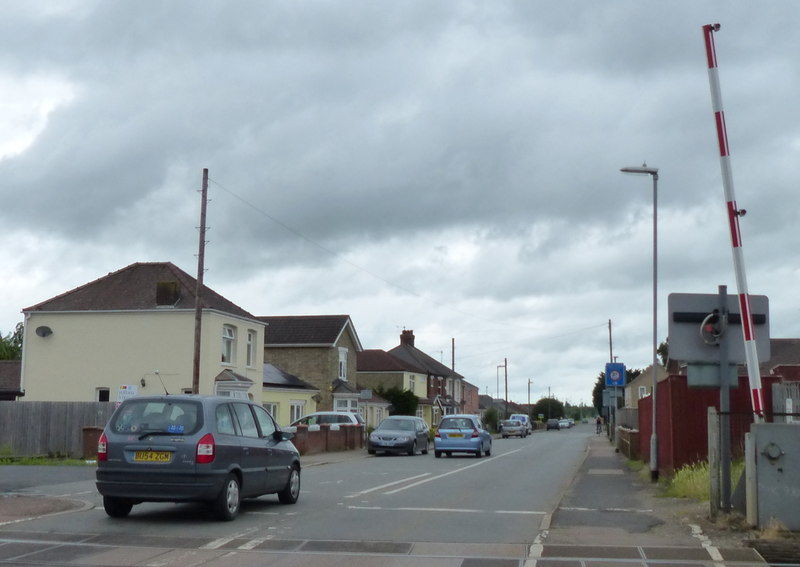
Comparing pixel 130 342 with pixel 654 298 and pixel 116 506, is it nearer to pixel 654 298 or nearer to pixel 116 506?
pixel 654 298

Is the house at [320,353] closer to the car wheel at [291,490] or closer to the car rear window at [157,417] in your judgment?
the car wheel at [291,490]

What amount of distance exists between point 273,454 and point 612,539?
17.1ft

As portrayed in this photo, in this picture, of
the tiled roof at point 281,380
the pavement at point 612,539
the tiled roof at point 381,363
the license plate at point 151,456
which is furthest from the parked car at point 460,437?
the tiled roof at point 381,363

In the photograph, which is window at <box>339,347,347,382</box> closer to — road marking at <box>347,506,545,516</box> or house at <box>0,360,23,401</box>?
house at <box>0,360,23,401</box>

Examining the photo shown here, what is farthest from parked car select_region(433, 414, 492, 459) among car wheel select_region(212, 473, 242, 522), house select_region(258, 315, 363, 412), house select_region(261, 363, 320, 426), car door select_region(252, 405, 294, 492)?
car wheel select_region(212, 473, 242, 522)

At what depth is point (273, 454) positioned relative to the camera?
14195 millimetres

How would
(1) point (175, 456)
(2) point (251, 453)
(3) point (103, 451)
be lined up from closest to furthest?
(1) point (175, 456), (3) point (103, 451), (2) point (251, 453)

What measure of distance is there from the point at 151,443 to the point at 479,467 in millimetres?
16316

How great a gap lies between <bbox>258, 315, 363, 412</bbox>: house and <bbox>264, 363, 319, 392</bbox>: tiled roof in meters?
1.68

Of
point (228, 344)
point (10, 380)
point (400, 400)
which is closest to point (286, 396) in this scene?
point (228, 344)

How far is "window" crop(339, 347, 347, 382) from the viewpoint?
5716 centimetres

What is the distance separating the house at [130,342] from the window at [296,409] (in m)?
7.42

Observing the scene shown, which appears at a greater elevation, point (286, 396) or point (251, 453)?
point (286, 396)

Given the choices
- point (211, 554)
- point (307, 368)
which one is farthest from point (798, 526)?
point (307, 368)
